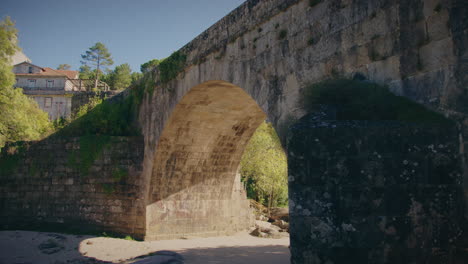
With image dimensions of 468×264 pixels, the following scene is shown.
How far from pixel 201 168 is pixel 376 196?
974cm

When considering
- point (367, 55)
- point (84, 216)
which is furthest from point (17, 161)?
point (367, 55)

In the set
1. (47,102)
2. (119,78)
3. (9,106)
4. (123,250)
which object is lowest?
(123,250)

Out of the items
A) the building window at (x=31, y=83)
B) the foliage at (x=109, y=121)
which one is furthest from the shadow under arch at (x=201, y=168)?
the building window at (x=31, y=83)

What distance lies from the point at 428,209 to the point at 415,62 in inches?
71.4

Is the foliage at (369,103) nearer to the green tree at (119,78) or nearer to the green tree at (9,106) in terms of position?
the green tree at (9,106)

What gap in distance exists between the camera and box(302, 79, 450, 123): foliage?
4.11 meters

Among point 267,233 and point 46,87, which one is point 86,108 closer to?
point 267,233

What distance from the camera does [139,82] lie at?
12.9m

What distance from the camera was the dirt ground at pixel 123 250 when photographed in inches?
371

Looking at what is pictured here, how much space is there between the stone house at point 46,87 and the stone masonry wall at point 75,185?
27.3 meters

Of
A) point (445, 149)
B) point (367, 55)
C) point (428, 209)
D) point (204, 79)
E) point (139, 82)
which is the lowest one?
point (428, 209)

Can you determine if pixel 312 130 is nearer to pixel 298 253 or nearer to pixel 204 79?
pixel 298 253

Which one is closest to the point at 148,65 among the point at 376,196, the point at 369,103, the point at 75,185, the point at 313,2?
the point at 75,185

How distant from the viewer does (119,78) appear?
44.9m
